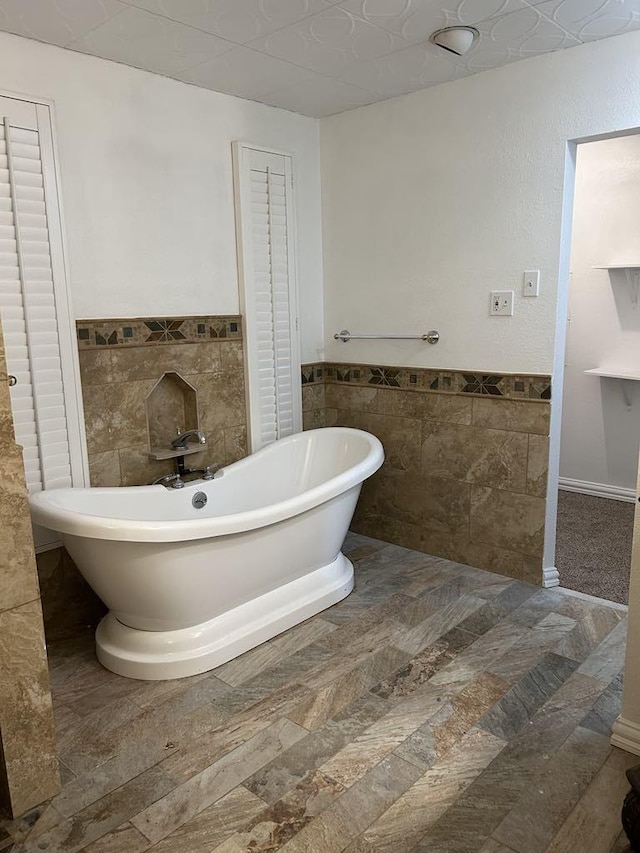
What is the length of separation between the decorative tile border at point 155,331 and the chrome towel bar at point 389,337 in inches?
25.9

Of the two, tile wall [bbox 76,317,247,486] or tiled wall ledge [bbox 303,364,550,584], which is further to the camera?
tiled wall ledge [bbox 303,364,550,584]

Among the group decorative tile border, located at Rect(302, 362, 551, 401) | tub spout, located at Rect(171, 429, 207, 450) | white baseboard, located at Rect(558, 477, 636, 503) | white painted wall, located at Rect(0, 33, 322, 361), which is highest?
white painted wall, located at Rect(0, 33, 322, 361)

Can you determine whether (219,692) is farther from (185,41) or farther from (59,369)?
(185,41)

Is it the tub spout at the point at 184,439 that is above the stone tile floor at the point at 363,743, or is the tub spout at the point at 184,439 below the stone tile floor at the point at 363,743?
above

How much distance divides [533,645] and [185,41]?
2.62 m

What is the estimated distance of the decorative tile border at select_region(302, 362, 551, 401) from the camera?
2.92m

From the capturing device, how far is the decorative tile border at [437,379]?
2.92 metres

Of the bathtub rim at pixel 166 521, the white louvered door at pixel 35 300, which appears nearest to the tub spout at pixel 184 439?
the bathtub rim at pixel 166 521

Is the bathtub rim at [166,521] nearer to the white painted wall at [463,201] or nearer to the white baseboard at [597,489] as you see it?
the white painted wall at [463,201]

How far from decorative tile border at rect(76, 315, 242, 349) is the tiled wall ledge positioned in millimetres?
631

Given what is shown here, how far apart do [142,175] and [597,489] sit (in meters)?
3.40

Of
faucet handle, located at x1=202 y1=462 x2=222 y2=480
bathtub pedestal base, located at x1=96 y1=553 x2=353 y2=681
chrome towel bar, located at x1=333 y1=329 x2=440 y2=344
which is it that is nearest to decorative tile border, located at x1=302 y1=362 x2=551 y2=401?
chrome towel bar, located at x1=333 y1=329 x2=440 y2=344

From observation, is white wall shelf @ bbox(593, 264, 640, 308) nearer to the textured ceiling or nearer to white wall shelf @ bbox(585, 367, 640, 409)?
white wall shelf @ bbox(585, 367, 640, 409)

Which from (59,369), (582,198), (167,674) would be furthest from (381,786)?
(582,198)
